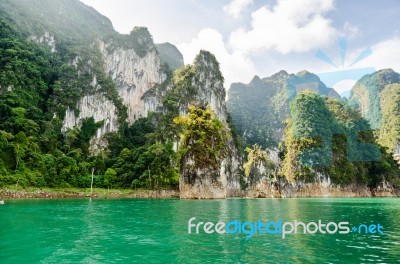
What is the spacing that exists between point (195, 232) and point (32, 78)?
73568 millimetres

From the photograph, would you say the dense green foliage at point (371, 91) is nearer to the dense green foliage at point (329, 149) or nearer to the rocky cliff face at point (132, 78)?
the dense green foliage at point (329, 149)

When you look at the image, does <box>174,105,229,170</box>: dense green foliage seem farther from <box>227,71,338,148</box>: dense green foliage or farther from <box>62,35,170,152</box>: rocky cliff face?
<box>227,71,338,148</box>: dense green foliage

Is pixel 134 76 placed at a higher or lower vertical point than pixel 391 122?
higher

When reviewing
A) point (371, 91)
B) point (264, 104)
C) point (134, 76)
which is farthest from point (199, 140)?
point (264, 104)

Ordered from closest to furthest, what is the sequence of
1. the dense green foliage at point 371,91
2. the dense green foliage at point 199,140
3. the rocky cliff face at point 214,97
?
the dense green foliage at point 199,140 < the rocky cliff face at point 214,97 < the dense green foliage at point 371,91

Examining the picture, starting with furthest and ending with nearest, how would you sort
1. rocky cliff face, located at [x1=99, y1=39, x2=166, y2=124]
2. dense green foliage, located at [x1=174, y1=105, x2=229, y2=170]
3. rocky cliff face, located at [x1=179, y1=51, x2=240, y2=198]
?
rocky cliff face, located at [x1=99, y1=39, x2=166, y2=124]
rocky cliff face, located at [x1=179, y1=51, x2=240, y2=198]
dense green foliage, located at [x1=174, y1=105, x2=229, y2=170]

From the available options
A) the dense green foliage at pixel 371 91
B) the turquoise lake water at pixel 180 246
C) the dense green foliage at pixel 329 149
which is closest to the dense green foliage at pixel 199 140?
the dense green foliage at pixel 329 149

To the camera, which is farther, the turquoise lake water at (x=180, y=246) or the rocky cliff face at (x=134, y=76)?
the rocky cliff face at (x=134, y=76)

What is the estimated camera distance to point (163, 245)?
1313cm

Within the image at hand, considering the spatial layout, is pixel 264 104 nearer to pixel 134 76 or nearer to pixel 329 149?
pixel 134 76

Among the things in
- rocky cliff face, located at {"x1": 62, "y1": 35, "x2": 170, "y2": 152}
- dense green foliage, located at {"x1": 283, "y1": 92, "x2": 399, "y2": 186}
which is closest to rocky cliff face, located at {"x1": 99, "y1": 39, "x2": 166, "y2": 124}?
rocky cliff face, located at {"x1": 62, "y1": 35, "x2": 170, "y2": 152}

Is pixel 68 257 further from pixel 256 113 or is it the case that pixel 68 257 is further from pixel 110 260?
pixel 256 113

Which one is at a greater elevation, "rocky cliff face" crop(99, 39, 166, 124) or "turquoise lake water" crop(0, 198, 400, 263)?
"rocky cliff face" crop(99, 39, 166, 124)

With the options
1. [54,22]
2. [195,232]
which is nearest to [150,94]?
[54,22]
